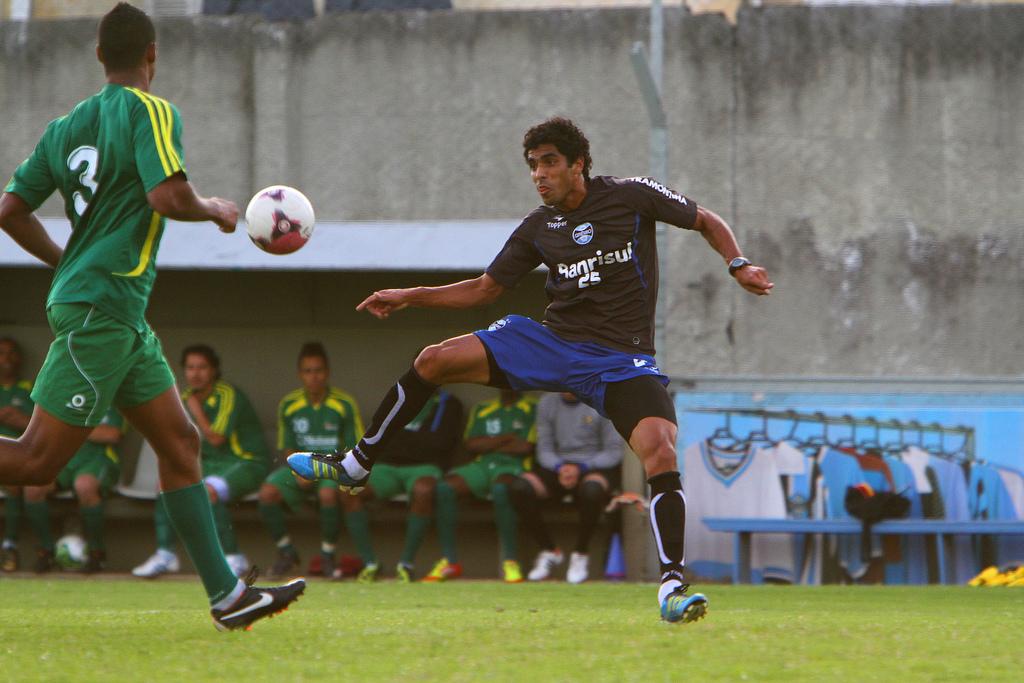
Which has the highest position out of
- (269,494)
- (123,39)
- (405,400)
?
(123,39)

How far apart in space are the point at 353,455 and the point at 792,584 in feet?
18.3

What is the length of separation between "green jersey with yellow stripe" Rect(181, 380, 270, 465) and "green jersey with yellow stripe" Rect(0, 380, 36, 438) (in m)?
1.34

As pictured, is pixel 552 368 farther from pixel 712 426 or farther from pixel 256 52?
pixel 256 52

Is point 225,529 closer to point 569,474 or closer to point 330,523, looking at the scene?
point 330,523

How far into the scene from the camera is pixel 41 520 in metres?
11.7

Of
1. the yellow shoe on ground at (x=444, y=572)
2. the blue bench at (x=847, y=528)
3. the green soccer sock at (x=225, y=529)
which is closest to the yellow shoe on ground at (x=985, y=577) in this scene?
the blue bench at (x=847, y=528)

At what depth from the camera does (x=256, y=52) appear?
13.0 metres

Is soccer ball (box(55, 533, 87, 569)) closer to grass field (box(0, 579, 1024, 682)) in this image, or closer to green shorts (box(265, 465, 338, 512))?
green shorts (box(265, 465, 338, 512))

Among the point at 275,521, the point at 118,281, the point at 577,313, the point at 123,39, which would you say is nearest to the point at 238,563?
the point at 275,521

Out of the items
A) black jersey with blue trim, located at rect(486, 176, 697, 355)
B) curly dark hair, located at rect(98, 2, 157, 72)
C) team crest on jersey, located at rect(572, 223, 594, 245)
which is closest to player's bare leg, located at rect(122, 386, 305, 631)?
curly dark hair, located at rect(98, 2, 157, 72)

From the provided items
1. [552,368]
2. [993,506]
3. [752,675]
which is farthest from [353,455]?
[993,506]

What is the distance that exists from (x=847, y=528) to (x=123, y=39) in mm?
7028

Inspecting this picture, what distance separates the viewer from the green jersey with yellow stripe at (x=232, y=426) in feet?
38.8

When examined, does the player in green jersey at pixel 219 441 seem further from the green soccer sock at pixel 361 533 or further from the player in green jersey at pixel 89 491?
the green soccer sock at pixel 361 533
